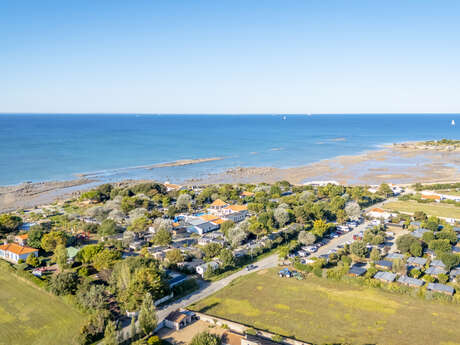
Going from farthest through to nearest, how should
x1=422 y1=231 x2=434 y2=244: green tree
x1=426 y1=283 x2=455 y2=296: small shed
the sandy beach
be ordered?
the sandy beach → x1=422 y1=231 x2=434 y2=244: green tree → x1=426 y1=283 x2=455 y2=296: small shed

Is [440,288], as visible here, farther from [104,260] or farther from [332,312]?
[104,260]

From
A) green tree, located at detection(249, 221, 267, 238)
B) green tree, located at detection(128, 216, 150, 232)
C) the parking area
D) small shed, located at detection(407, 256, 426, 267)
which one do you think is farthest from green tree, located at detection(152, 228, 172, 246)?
small shed, located at detection(407, 256, 426, 267)

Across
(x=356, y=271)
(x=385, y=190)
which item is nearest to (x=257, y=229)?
(x=356, y=271)

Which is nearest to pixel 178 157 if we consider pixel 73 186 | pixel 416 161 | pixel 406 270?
pixel 73 186

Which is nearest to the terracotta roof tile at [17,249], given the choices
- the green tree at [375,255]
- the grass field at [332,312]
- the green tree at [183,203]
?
the grass field at [332,312]

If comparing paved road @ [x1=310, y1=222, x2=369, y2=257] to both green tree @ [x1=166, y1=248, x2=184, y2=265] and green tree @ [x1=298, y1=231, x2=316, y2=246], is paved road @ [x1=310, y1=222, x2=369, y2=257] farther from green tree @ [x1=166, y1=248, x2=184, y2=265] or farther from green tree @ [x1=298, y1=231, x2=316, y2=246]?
green tree @ [x1=166, y1=248, x2=184, y2=265]

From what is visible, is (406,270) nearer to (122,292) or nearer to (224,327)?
(224,327)

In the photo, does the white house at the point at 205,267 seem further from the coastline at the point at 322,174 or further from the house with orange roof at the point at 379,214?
the coastline at the point at 322,174
